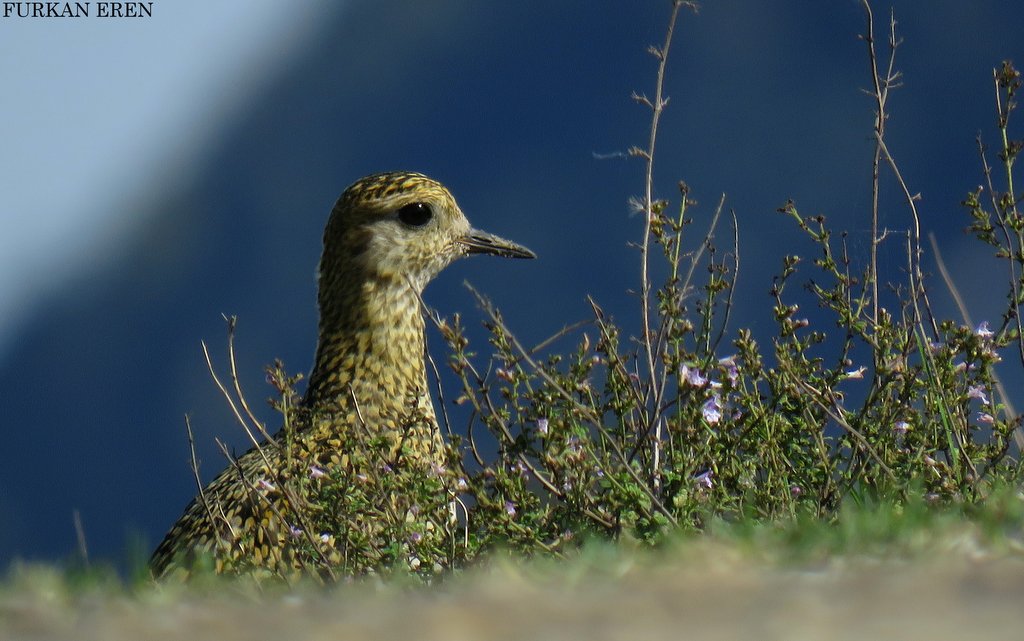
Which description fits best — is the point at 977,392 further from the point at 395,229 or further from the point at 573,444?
the point at 395,229

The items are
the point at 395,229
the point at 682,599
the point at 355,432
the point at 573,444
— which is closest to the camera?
the point at 682,599

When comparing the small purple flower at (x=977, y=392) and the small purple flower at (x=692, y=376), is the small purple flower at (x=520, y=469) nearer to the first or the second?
the small purple flower at (x=692, y=376)

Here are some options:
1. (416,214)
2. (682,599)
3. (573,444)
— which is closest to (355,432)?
(573,444)

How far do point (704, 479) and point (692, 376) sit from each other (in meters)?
0.36

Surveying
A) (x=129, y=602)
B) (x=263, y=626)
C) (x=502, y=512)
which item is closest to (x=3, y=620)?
(x=129, y=602)

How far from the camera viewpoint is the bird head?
6.90 metres

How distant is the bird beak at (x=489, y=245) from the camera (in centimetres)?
727

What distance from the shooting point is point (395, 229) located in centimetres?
695

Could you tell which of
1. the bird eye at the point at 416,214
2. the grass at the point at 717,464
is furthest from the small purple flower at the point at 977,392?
the bird eye at the point at 416,214

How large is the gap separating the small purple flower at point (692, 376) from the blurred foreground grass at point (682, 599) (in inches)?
45.9

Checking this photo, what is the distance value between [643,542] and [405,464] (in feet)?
3.18

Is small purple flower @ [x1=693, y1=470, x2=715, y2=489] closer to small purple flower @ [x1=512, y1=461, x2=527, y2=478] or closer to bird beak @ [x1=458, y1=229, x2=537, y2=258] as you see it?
small purple flower @ [x1=512, y1=461, x2=527, y2=478]

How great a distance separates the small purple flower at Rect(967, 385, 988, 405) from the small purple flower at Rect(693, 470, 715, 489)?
987 mm

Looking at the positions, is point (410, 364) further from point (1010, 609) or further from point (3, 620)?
point (1010, 609)
